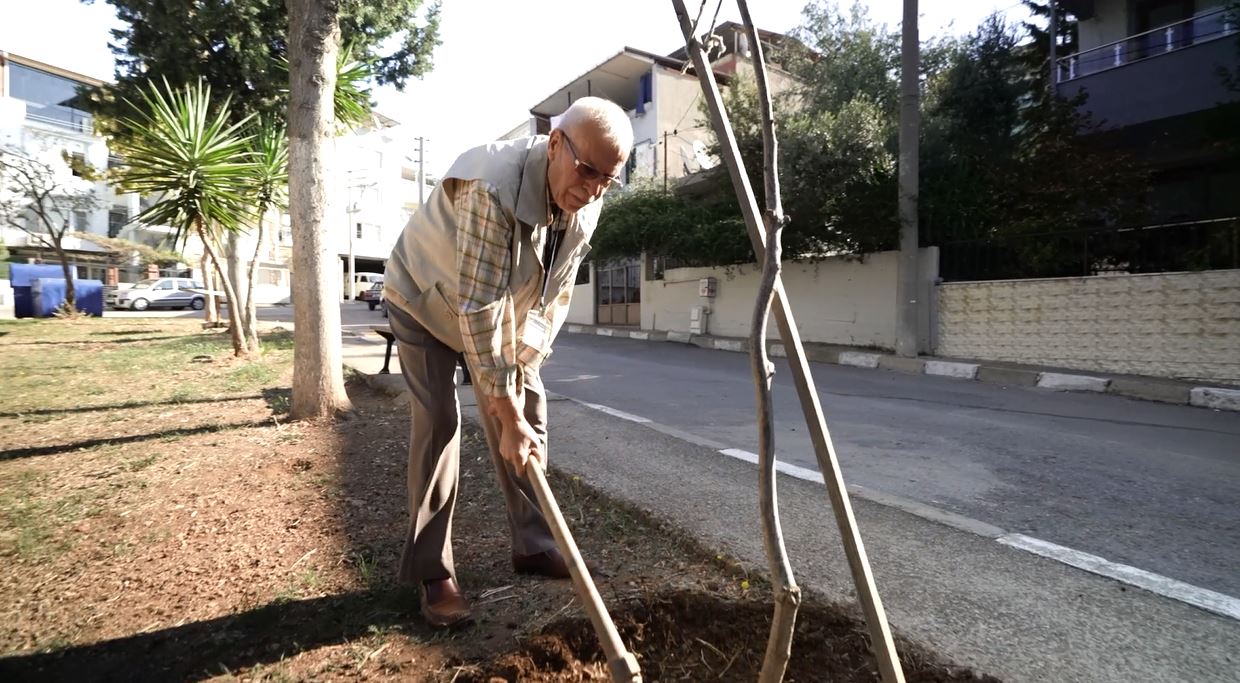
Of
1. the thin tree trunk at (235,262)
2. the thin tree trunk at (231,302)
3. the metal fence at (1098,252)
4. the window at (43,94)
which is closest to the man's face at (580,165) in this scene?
the thin tree trunk at (231,302)

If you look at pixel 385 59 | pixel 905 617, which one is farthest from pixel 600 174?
pixel 385 59

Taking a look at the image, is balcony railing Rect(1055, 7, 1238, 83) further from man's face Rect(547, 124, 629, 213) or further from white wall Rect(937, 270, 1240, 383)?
man's face Rect(547, 124, 629, 213)

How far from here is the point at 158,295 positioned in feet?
→ 103

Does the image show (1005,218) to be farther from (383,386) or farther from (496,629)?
(496,629)

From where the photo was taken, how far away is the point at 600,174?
174 cm

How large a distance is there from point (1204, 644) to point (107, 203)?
155 feet

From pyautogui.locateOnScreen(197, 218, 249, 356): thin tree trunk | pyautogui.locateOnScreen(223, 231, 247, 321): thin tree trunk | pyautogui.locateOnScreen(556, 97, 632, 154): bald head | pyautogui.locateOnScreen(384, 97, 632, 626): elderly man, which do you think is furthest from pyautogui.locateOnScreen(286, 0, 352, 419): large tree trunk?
pyautogui.locateOnScreen(223, 231, 247, 321): thin tree trunk

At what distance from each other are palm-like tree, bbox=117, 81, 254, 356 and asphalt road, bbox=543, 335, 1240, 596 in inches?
165

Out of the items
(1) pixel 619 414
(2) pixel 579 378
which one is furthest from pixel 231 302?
(1) pixel 619 414

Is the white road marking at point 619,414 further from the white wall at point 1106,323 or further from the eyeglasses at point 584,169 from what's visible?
the white wall at point 1106,323

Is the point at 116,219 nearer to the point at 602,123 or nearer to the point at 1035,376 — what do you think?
the point at 1035,376

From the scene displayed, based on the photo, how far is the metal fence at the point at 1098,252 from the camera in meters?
7.92

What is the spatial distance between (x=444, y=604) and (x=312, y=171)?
12.2 ft

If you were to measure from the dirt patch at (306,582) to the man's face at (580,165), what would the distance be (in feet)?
3.95
